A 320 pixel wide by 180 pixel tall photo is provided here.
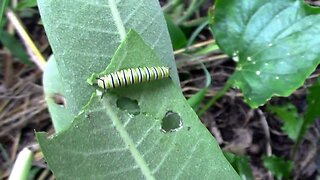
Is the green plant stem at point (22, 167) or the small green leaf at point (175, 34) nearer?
the green plant stem at point (22, 167)

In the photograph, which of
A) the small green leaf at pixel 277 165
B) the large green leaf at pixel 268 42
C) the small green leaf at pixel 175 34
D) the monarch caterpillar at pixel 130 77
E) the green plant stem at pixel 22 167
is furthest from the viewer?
the small green leaf at pixel 175 34

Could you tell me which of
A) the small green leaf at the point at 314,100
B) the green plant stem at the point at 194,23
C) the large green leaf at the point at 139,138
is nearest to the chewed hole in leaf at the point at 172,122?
the large green leaf at the point at 139,138

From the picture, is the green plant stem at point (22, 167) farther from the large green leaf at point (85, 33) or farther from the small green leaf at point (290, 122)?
the small green leaf at point (290, 122)

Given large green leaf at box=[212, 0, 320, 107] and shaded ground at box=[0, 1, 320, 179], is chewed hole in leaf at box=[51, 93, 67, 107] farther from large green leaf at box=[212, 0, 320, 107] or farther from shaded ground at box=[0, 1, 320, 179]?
large green leaf at box=[212, 0, 320, 107]

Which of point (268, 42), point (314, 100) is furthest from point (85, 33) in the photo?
point (314, 100)

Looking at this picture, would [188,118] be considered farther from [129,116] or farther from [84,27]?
[84,27]

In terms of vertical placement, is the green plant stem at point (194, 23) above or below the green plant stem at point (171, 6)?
below

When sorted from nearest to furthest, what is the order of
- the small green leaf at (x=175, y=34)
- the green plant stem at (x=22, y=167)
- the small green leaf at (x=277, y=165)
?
the green plant stem at (x=22, y=167) < the small green leaf at (x=277, y=165) < the small green leaf at (x=175, y=34)
